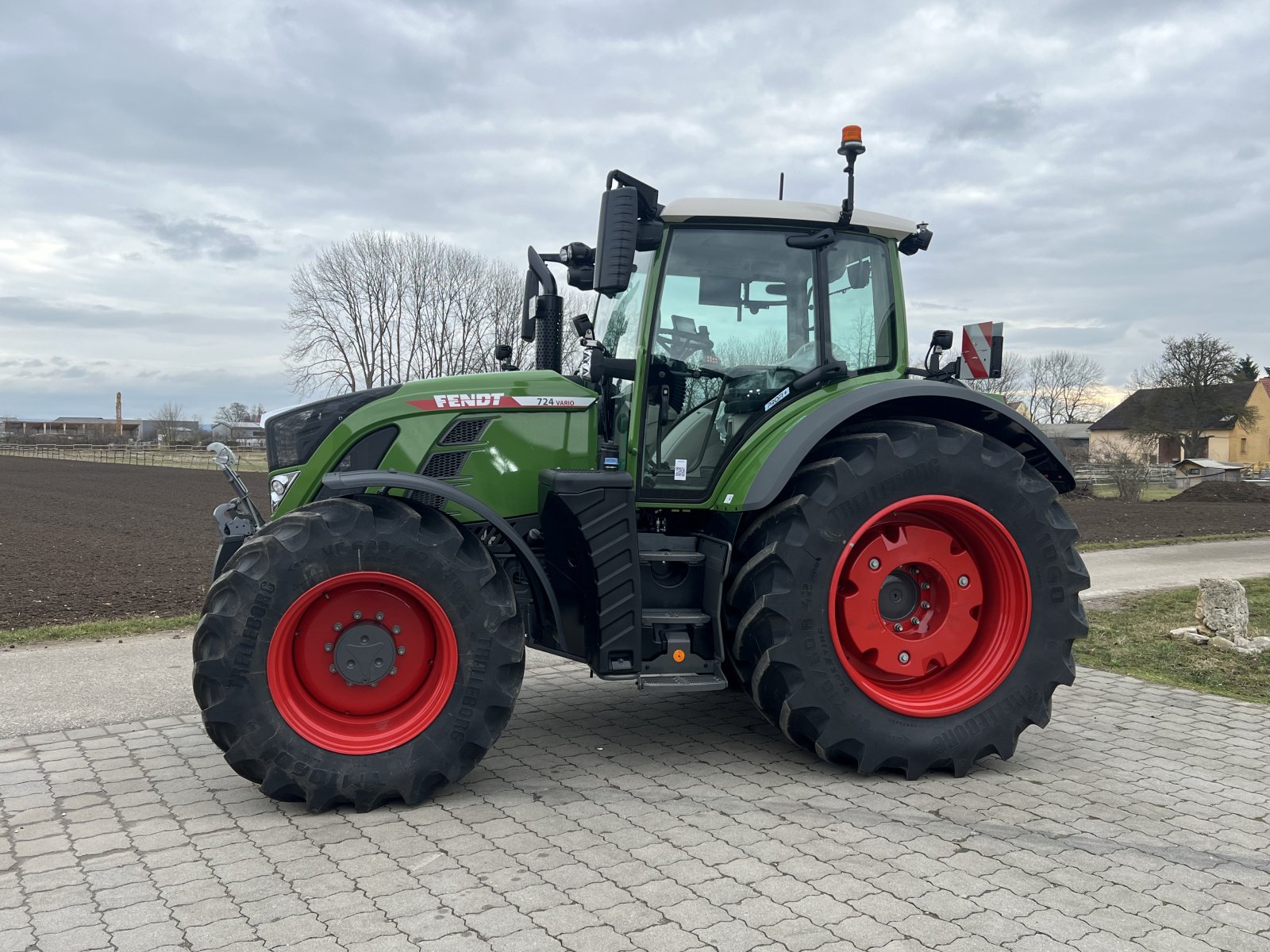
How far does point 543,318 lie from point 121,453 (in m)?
65.5

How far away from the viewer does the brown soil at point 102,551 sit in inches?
347

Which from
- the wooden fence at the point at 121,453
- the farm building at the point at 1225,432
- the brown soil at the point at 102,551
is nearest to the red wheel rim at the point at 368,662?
the brown soil at the point at 102,551

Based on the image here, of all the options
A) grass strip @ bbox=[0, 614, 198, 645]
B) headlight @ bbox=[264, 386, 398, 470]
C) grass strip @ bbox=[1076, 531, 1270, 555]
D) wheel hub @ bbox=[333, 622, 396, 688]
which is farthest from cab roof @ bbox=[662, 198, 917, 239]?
grass strip @ bbox=[1076, 531, 1270, 555]

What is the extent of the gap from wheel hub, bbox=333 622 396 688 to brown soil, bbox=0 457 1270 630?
5.19 meters

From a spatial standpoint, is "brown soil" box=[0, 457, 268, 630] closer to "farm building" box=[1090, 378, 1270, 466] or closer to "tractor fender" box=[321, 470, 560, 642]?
"tractor fender" box=[321, 470, 560, 642]

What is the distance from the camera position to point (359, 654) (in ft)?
13.2

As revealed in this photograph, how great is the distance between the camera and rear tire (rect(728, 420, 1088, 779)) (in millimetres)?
4301

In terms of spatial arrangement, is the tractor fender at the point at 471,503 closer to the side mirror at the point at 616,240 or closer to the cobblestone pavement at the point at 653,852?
the cobblestone pavement at the point at 653,852

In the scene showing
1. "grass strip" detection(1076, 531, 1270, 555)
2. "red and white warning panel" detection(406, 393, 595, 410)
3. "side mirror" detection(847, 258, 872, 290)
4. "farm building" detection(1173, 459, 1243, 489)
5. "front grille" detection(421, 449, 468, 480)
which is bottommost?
"grass strip" detection(1076, 531, 1270, 555)

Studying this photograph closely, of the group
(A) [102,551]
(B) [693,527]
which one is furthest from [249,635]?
(A) [102,551]

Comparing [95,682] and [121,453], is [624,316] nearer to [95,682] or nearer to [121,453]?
[95,682]

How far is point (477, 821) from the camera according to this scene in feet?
12.6

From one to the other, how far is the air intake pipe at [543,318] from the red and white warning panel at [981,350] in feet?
8.92

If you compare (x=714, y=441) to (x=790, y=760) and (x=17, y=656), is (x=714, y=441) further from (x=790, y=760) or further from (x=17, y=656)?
(x=17, y=656)
